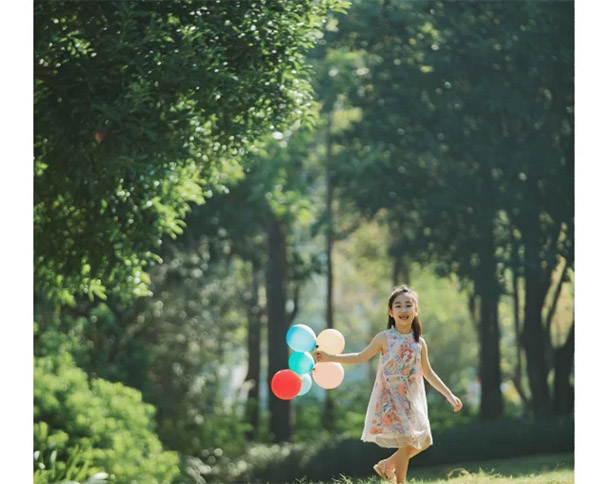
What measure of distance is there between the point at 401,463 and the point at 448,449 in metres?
6.20

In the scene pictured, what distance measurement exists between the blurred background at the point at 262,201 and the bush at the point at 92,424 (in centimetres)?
3

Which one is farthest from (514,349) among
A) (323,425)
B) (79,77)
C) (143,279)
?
(79,77)

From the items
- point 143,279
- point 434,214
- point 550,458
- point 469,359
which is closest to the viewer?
point 143,279

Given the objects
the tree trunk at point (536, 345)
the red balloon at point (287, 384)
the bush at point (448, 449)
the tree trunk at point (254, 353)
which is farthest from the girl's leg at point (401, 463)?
the tree trunk at point (254, 353)

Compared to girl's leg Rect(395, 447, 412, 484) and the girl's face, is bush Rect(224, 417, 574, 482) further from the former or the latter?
the girl's face

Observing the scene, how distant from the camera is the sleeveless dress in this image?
5098 mm

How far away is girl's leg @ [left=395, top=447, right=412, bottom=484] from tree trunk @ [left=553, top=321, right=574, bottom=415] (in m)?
7.63

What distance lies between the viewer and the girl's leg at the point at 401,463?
5.11 m

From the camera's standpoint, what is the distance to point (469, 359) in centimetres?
1847

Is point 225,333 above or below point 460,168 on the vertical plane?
below

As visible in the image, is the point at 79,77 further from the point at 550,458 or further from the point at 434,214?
the point at 550,458

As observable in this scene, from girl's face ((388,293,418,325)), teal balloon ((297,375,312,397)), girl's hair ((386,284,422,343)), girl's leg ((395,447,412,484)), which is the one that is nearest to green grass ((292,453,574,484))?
teal balloon ((297,375,312,397))

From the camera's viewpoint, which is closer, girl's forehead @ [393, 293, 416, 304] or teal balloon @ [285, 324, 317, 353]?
girl's forehead @ [393, 293, 416, 304]
